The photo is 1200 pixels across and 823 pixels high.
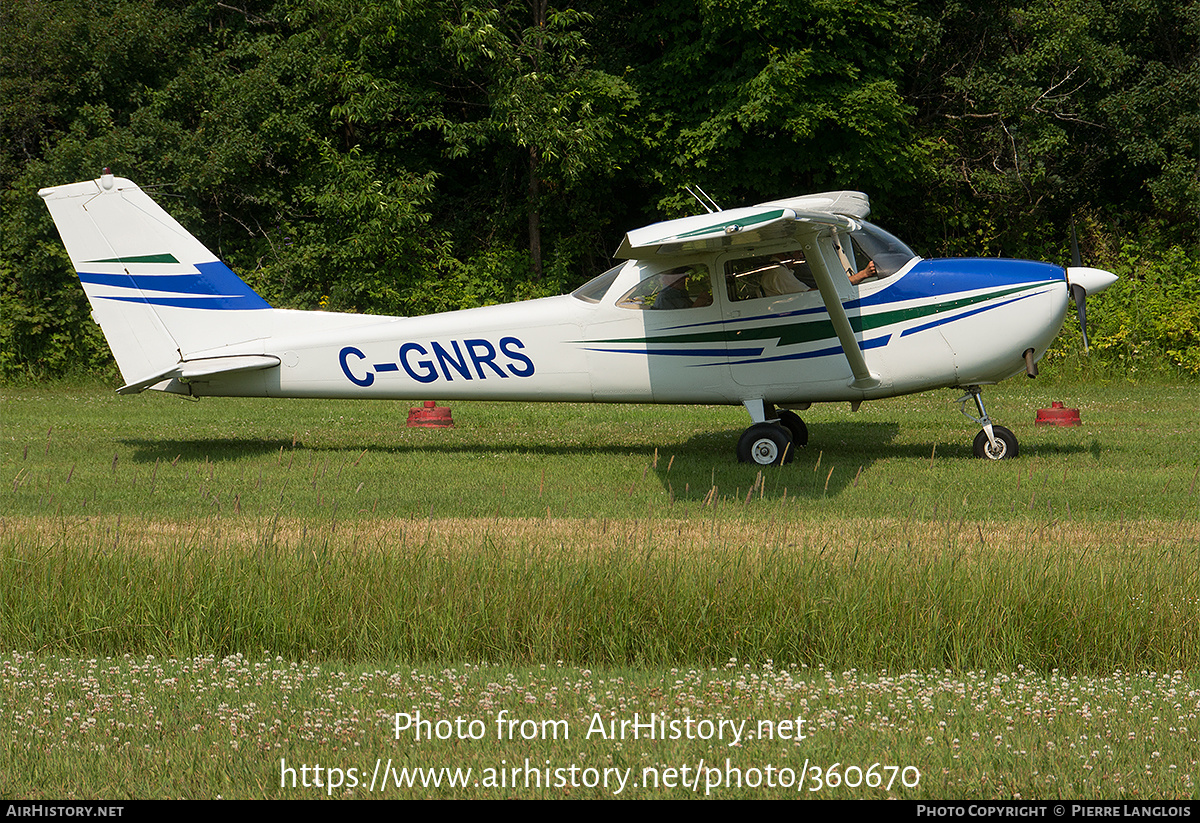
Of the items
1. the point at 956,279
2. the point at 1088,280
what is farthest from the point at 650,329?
the point at 1088,280

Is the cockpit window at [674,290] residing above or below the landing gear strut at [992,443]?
above

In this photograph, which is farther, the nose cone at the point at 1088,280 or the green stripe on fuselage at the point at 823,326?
the nose cone at the point at 1088,280

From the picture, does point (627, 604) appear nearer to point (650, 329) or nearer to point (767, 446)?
point (767, 446)

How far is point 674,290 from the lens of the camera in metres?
10.4

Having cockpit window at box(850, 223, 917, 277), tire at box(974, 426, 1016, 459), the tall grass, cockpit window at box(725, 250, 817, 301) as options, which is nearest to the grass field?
the tall grass

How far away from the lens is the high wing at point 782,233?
26.4ft

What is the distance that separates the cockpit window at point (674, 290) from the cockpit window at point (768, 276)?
24 centimetres

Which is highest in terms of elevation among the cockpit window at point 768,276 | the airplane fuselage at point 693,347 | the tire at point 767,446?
the cockpit window at point 768,276

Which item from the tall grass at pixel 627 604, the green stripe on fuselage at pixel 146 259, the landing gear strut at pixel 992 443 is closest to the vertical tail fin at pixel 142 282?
the green stripe on fuselage at pixel 146 259

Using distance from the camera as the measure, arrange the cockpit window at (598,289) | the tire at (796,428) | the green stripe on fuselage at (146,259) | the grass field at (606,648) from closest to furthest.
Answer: the grass field at (606,648), the cockpit window at (598,289), the green stripe on fuselage at (146,259), the tire at (796,428)

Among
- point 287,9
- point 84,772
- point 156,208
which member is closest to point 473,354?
point 156,208

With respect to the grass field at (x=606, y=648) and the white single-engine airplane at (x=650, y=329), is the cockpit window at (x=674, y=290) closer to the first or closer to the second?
the white single-engine airplane at (x=650, y=329)

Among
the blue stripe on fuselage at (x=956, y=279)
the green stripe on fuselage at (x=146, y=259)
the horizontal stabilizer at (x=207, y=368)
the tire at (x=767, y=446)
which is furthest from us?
the green stripe on fuselage at (x=146, y=259)
